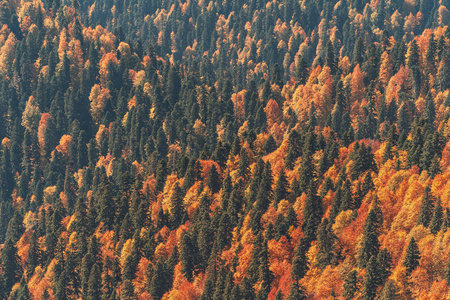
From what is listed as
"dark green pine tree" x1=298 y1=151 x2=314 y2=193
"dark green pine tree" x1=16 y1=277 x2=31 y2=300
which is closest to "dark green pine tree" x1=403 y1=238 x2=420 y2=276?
"dark green pine tree" x1=298 y1=151 x2=314 y2=193

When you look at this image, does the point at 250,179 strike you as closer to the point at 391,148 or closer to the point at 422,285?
the point at 391,148

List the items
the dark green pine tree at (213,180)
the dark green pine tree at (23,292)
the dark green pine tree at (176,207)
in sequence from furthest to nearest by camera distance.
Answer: the dark green pine tree at (213,180) → the dark green pine tree at (23,292) → the dark green pine tree at (176,207)

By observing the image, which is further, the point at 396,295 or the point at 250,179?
the point at 250,179

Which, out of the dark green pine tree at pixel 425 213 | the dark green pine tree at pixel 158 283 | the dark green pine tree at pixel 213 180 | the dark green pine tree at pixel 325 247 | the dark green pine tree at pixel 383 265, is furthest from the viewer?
the dark green pine tree at pixel 213 180

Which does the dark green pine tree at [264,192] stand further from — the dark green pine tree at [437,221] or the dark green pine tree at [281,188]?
the dark green pine tree at [437,221]

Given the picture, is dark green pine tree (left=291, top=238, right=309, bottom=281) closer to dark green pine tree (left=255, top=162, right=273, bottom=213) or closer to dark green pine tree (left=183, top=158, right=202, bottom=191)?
dark green pine tree (left=255, top=162, right=273, bottom=213)

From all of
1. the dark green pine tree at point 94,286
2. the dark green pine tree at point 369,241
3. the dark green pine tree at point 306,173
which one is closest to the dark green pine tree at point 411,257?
the dark green pine tree at point 369,241

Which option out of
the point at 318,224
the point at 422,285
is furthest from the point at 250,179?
the point at 422,285

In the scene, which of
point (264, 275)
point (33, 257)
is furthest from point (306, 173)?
point (33, 257)
